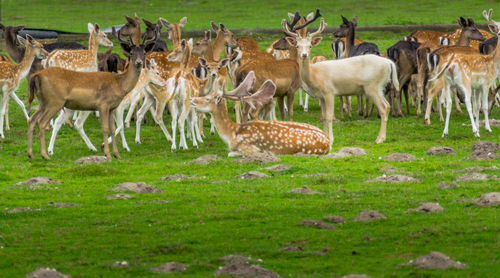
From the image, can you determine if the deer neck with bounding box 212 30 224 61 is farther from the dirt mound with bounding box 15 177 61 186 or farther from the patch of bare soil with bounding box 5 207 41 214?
the patch of bare soil with bounding box 5 207 41 214

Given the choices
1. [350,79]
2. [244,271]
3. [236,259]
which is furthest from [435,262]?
[350,79]

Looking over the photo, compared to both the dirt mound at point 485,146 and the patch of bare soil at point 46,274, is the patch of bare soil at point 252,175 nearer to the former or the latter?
the dirt mound at point 485,146

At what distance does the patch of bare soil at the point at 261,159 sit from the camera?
13.4 m

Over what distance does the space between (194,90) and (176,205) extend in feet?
19.3

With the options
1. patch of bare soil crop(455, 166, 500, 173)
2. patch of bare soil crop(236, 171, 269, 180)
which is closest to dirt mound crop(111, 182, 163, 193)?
patch of bare soil crop(236, 171, 269, 180)

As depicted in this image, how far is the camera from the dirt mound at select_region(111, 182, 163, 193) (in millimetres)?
11398

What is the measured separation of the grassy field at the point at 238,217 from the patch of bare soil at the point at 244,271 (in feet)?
0.44

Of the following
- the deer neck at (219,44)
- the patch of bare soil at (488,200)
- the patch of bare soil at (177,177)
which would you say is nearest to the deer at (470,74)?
the patch of bare soil at (177,177)

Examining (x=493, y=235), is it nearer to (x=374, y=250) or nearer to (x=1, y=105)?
(x=374, y=250)

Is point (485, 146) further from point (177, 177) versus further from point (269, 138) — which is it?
point (177, 177)

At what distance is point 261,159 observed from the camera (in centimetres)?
1350

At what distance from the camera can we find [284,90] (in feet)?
56.0

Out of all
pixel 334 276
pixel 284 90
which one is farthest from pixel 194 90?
pixel 334 276

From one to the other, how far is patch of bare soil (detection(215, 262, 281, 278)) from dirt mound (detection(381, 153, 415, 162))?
644 centimetres
